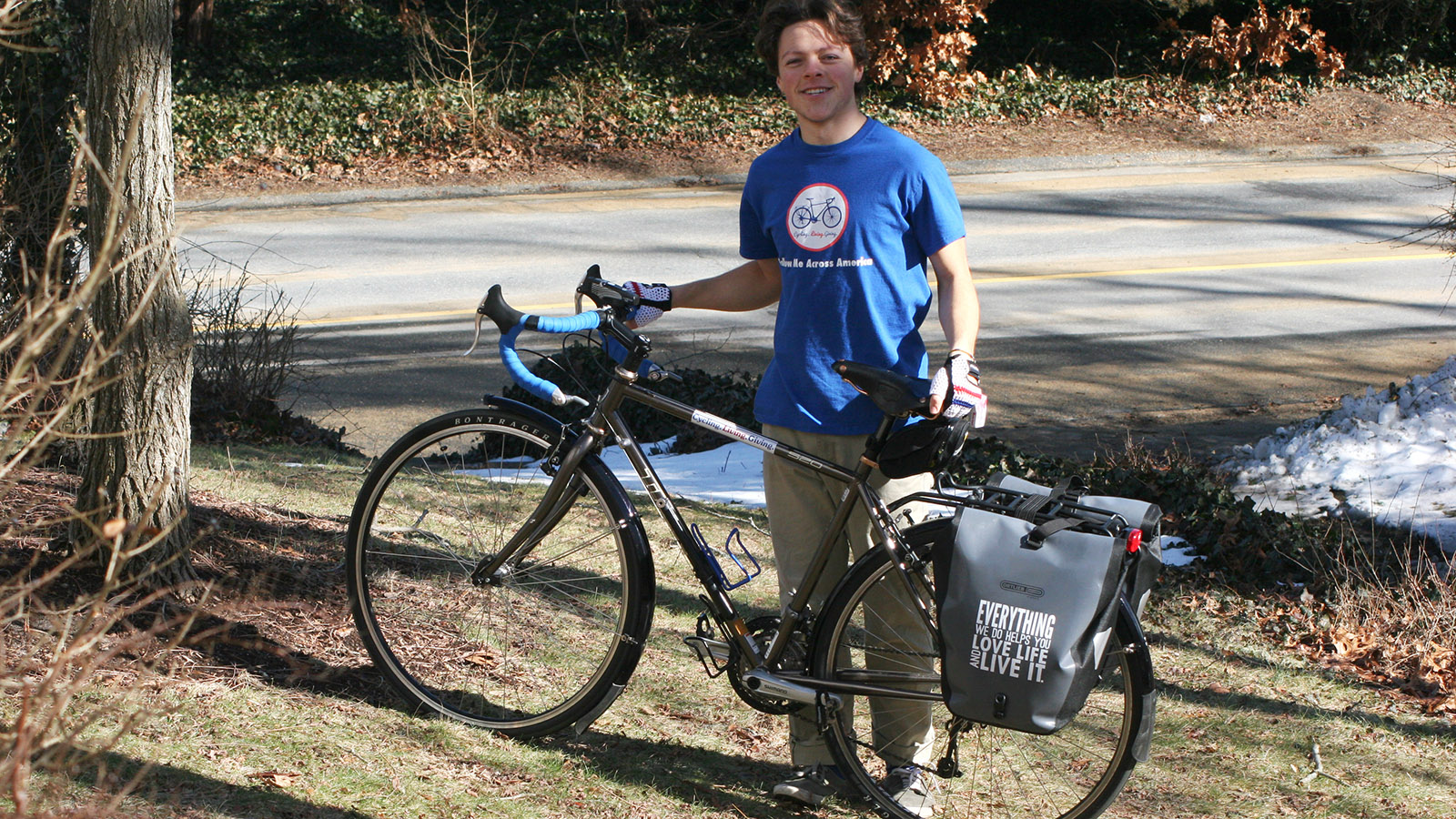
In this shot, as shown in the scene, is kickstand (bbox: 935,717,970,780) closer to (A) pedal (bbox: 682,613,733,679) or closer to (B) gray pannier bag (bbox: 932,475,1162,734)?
(B) gray pannier bag (bbox: 932,475,1162,734)

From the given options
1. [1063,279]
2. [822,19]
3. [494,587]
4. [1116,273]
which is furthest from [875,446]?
[1116,273]

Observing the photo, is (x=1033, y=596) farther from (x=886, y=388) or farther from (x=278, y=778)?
(x=278, y=778)

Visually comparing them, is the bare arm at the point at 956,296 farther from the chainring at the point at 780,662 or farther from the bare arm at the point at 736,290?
the chainring at the point at 780,662

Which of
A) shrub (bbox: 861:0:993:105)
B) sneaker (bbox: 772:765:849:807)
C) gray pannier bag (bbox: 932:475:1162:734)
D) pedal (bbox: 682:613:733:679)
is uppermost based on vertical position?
shrub (bbox: 861:0:993:105)

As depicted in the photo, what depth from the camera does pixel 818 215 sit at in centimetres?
314

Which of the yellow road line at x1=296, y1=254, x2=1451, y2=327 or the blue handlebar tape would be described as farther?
the yellow road line at x1=296, y1=254, x2=1451, y2=327

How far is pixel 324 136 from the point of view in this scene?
18172 mm

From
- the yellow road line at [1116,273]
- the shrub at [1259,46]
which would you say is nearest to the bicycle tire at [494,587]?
the yellow road line at [1116,273]

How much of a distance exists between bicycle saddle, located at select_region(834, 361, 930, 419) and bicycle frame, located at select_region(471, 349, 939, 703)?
4.7 inches

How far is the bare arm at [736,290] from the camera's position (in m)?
3.50

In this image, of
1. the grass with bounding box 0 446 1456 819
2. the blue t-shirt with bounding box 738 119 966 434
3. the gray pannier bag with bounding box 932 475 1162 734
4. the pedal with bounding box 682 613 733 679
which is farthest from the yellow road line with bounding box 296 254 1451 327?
the gray pannier bag with bounding box 932 475 1162 734

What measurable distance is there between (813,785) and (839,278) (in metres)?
1.29

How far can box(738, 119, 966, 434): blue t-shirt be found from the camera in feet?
10.2

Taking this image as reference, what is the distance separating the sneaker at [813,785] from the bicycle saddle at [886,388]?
100cm
